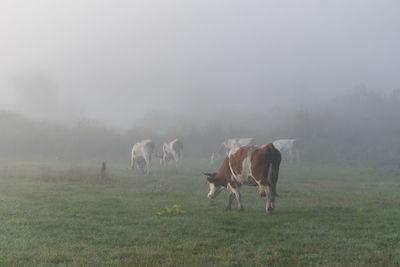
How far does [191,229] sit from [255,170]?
3.36 m

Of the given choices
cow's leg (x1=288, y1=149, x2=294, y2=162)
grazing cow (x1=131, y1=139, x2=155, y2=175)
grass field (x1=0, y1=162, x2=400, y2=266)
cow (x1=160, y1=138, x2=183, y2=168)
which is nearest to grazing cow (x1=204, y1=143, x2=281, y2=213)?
grass field (x1=0, y1=162, x2=400, y2=266)

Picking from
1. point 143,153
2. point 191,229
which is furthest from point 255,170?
point 143,153

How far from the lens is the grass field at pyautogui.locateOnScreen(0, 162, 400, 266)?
7270 mm

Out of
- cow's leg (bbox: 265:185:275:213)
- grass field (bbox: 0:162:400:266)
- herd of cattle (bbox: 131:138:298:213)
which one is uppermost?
herd of cattle (bbox: 131:138:298:213)

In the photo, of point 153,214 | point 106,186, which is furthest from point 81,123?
point 153,214

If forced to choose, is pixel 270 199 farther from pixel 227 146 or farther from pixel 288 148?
pixel 227 146

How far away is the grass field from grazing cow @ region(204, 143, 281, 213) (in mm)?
745

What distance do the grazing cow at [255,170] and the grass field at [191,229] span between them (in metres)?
0.75

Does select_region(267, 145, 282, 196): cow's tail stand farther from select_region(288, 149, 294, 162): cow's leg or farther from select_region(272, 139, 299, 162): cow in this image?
select_region(272, 139, 299, 162): cow

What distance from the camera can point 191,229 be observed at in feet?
31.8

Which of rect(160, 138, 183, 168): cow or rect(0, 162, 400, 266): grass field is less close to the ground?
rect(160, 138, 183, 168): cow

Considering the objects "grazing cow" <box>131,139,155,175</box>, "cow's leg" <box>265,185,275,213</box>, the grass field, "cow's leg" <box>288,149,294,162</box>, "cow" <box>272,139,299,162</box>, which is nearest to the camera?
the grass field

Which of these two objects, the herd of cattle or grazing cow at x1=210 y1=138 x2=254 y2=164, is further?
grazing cow at x1=210 y1=138 x2=254 y2=164

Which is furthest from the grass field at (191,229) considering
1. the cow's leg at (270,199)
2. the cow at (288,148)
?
the cow at (288,148)
